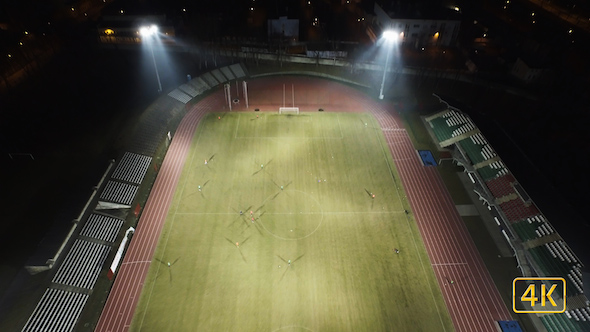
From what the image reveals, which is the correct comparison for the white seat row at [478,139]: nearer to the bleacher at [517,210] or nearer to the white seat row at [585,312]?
the bleacher at [517,210]

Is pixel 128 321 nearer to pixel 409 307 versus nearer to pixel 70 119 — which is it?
→ pixel 409 307

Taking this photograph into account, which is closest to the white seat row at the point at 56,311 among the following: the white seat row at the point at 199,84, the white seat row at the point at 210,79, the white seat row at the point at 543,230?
the white seat row at the point at 199,84

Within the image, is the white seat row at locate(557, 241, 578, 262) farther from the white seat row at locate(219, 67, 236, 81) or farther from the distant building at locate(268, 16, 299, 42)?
the distant building at locate(268, 16, 299, 42)

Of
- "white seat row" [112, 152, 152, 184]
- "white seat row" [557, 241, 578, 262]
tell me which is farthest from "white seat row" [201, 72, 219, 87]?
"white seat row" [557, 241, 578, 262]

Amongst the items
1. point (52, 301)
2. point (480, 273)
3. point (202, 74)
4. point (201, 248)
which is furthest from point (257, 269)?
point (202, 74)

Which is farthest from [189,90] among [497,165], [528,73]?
[528,73]
